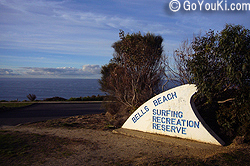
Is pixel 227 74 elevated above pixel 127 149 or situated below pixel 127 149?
above

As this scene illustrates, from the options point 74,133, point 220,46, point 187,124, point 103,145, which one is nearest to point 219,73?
point 220,46


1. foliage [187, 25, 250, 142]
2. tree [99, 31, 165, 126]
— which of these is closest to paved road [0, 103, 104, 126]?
tree [99, 31, 165, 126]

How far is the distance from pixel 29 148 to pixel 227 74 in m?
6.39

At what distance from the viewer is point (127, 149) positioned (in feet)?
22.8

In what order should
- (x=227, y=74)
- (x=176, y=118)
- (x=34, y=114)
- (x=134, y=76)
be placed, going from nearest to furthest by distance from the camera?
(x=227, y=74)
(x=176, y=118)
(x=134, y=76)
(x=34, y=114)

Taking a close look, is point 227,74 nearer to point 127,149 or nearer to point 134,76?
point 127,149

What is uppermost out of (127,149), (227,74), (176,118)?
(227,74)

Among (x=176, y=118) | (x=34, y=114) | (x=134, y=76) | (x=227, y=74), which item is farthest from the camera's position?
(x=34, y=114)

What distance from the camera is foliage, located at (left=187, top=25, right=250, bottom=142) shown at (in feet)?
21.6

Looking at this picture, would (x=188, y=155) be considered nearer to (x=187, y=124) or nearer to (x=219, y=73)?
(x=187, y=124)

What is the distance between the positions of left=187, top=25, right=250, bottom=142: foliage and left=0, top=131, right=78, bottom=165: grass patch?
15.7 feet

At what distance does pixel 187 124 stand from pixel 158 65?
5.35m

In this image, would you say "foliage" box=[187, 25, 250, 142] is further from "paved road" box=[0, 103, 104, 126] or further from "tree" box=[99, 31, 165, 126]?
"paved road" box=[0, 103, 104, 126]

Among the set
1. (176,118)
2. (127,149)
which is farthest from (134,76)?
(127,149)
